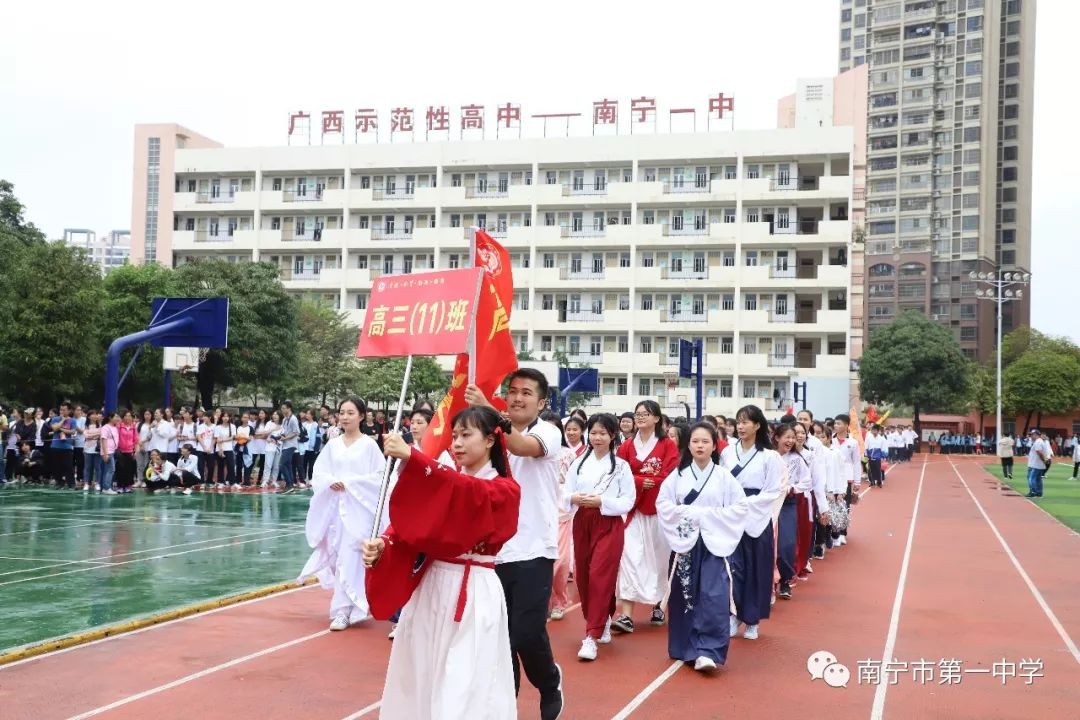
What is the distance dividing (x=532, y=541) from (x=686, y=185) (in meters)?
43.9

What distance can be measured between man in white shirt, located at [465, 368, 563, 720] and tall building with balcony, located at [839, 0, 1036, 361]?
7761cm

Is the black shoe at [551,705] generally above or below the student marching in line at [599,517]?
below

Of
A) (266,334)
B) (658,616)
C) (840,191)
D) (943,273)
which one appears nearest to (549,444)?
(658,616)

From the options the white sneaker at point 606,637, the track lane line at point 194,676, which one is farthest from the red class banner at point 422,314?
the white sneaker at point 606,637

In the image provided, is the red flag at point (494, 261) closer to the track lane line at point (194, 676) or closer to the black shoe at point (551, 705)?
the black shoe at point (551, 705)

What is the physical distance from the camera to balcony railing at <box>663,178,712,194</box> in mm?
47438

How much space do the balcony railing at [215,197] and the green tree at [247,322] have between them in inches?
712

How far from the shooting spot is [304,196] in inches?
1998

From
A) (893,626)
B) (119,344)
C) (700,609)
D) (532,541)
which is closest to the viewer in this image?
(532,541)

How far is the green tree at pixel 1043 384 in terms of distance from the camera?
56.6 metres

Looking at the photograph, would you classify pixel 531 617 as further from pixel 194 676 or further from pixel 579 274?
pixel 579 274

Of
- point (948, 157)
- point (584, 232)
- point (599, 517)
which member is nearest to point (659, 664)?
point (599, 517)

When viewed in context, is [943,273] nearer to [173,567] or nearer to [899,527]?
[899,527]

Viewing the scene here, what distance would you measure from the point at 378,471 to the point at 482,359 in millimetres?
3138
